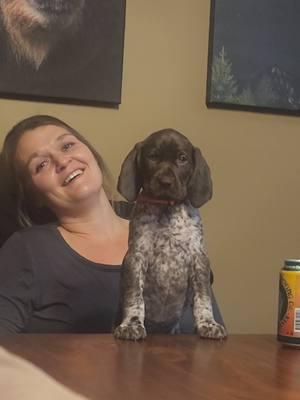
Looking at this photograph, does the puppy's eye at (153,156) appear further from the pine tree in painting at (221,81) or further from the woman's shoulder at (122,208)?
the pine tree in painting at (221,81)

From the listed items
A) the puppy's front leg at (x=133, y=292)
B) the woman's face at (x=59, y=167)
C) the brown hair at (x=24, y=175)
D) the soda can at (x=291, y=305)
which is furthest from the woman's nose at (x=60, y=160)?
the soda can at (x=291, y=305)

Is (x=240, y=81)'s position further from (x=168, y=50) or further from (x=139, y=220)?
(x=139, y=220)

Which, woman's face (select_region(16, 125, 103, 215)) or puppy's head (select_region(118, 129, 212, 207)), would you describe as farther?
woman's face (select_region(16, 125, 103, 215))

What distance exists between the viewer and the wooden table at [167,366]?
2.58 ft

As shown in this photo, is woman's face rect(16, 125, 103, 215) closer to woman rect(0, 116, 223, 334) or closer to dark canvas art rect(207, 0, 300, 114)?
woman rect(0, 116, 223, 334)

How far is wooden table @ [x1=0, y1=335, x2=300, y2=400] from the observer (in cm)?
79

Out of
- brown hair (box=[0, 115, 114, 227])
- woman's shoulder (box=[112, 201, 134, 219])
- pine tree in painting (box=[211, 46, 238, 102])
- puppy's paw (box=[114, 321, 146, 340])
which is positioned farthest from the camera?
pine tree in painting (box=[211, 46, 238, 102])

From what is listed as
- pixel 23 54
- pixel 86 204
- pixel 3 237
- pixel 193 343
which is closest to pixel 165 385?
pixel 193 343

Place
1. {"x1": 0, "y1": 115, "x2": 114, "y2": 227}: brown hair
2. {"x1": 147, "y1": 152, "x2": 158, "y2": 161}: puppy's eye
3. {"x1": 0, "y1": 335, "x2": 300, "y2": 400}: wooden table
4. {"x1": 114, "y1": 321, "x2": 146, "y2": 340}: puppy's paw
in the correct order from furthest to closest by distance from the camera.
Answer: {"x1": 0, "y1": 115, "x2": 114, "y2": 227}: brown hair
{"x1": 147, "y1": 152, "x2": 158, "y2": 161}: puppy's eye
{"x1": 114, "y1": 321, "x2": 146, "y2": 340}: puppy's paw
{"x1": 0, "y1": 335, "x2": 300, "y2": 400}: wooden table

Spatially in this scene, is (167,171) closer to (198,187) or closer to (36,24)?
(198,187)

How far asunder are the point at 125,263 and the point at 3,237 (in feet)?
2.04

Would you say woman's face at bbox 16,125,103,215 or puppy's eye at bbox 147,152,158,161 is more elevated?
puppy's eye at bbox 147,152,158,161

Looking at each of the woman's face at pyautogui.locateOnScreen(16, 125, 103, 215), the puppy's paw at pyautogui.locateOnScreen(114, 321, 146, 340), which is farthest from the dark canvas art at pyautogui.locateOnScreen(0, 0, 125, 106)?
the puppy's paw at pyautogui.locateOnScreen(114, 321, 146, 340)

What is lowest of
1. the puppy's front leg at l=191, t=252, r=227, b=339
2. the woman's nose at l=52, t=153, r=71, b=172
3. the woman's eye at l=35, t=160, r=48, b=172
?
the puppy's front leg at l=191, t=252, r=227, b=339
